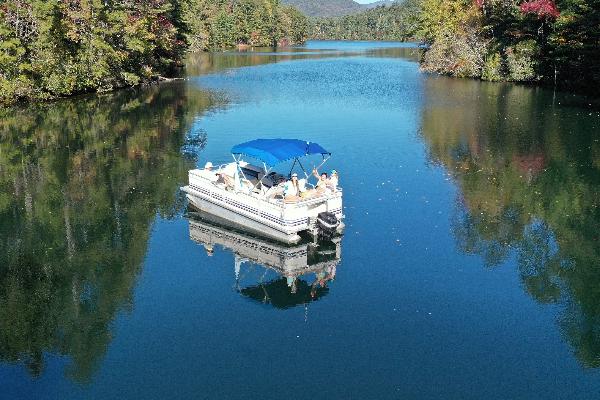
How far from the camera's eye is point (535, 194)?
100.0 ft

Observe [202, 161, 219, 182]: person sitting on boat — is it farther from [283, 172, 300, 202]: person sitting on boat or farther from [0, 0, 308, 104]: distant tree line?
[0, 0, 308, 104]: distant tree line

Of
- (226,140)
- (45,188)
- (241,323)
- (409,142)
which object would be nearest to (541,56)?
(409,142)

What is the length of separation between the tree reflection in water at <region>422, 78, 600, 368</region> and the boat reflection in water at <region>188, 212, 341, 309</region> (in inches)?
214

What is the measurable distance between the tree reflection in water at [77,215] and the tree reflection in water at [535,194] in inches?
506

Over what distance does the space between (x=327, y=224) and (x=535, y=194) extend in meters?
11.8

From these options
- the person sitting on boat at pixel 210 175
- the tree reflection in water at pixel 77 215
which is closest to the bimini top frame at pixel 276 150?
the person sitting on boat at pixel 210 175

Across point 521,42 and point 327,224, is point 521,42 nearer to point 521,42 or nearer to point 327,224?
point 521,42

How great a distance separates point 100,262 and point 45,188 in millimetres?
10473

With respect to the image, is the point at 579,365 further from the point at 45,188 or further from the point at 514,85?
the point at 514,85

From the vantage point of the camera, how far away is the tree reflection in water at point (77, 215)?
18.3 m

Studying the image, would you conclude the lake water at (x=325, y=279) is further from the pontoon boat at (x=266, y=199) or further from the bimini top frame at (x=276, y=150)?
the bimini top frame at (x=276, y=150)

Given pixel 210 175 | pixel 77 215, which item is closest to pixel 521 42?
pixel 210 175

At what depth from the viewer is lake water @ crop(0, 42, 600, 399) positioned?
52.2 feet

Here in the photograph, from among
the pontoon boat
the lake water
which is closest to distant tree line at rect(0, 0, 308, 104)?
the lake water
